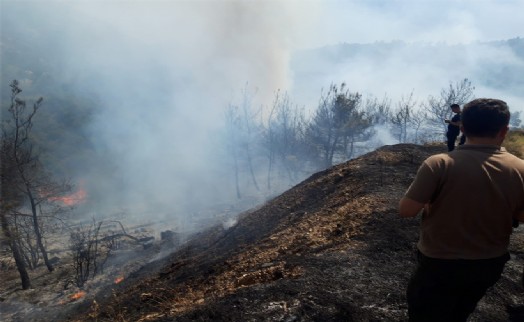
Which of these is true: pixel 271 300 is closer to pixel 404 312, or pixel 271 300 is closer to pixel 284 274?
pixel 284 274

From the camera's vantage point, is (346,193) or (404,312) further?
(346,193)

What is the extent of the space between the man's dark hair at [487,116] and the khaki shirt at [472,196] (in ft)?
0.30

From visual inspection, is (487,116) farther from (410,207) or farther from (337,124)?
(337,124)

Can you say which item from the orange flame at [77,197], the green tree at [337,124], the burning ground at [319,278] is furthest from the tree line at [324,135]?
the burning ground at [319,278]

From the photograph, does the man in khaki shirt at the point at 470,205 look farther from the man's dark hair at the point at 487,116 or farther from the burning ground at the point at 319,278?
the burning ground at the point at 319,278

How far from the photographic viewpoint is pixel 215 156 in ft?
111

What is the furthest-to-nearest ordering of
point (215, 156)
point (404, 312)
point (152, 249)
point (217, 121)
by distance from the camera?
point (217, 121) → point (215, 156) → point (152, 249) → point (404, 312)

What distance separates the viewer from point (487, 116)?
1.92 metres

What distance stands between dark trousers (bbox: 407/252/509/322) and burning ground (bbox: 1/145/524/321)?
113cm

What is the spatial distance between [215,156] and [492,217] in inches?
1278

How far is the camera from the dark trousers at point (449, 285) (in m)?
1.98

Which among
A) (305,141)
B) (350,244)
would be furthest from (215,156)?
(350,244)

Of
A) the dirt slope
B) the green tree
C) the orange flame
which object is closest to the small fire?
the dirt slope

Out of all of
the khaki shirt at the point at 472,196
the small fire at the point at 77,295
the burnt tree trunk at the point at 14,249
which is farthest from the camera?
the burnt tree trunk at the point at 14,249
